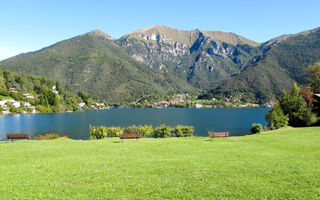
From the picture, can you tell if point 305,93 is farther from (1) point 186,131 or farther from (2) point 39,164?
(2) point 39,164

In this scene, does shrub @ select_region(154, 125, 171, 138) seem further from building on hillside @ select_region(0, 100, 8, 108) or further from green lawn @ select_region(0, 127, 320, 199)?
building on hillside @ select_region(0, 100, 8, 108)

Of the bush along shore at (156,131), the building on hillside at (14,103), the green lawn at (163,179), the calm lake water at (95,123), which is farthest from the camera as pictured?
the building on hillside at (14,103)

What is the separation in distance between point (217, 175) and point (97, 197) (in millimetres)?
6561

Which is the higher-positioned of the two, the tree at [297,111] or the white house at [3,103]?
the white house at [3,103]

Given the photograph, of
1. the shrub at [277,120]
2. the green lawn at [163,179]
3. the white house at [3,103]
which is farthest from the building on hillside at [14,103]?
the shrub at [277,120]

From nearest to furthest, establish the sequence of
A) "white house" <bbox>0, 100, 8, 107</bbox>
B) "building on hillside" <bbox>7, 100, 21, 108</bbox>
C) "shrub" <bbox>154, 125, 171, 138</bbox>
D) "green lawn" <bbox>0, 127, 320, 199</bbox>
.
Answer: "green lawn" <bbox>0, 127, 320, 199</bbox>, "shrub" <bbox>154, 125, 171, 138</bbox>, "white house" <bbox>0, 100, 8, 107</bbox>, "building on hillside" <bbox>7, 100, 21, 108</bbox>

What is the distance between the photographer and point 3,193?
9.53 metres

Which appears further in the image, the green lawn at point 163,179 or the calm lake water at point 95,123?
the calm lake water at point 95,123

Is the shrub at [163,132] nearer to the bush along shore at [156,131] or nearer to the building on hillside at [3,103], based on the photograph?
the bush along shore at [156,131]

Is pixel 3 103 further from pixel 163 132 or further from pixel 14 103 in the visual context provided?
pixel 163 132

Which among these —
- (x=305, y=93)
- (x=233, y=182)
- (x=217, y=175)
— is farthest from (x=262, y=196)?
(x=305, y=93)

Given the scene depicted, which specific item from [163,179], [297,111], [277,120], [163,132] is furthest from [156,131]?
[297,111]

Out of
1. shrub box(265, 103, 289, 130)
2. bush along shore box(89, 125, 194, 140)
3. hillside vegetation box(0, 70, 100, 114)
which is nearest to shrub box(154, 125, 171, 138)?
bush along shore box(89, 125, 194, 140)

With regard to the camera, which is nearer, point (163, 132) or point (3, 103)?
point (163, 132)
